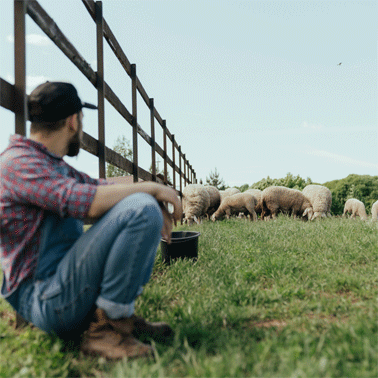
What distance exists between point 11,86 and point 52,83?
50 cm

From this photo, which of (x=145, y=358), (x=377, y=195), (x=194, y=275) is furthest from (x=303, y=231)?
(x=377, y=195)

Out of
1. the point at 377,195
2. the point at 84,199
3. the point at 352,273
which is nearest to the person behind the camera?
the point at 84,199

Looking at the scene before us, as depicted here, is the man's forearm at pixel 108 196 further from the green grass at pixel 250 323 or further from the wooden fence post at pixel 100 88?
the wooden fence post at pixel 100 88

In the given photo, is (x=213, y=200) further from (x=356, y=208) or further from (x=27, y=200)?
(x=356, y=208)

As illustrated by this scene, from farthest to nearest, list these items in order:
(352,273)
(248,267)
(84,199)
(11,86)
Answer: (248,267), (352,273), (11,86), (84,199)

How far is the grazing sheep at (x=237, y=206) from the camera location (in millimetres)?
10961

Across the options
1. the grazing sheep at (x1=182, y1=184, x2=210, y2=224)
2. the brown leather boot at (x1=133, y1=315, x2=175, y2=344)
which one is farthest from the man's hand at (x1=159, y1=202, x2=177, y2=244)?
the grazing sheep at (x1=182, y1=184, x2=210, y2=224)

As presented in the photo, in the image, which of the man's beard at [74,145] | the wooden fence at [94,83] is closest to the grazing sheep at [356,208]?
the wooden fence at [94,83]

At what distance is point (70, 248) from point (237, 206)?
9.94 meters

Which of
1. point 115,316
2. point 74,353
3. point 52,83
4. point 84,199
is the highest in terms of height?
point 52,83

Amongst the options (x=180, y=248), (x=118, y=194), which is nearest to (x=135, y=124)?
(x=180, y=248)

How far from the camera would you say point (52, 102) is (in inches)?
63.7

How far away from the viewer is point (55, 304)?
1486 mm

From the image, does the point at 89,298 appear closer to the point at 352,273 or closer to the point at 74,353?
the point at 74,353
